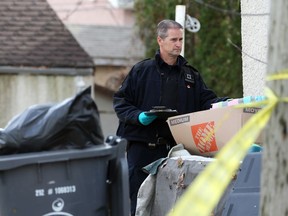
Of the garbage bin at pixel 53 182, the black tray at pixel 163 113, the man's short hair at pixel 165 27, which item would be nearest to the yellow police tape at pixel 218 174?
the garbage bin at pixel 53 182

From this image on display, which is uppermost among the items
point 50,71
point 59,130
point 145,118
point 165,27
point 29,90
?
point 165,27

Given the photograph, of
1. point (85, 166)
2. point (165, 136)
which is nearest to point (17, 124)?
point (85, 166)

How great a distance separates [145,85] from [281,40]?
129 inches

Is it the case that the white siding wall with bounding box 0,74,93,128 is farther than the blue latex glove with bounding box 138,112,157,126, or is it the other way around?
the white siding wall with bounding box 0,74,93,128

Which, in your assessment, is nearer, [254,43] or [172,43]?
[172,43]

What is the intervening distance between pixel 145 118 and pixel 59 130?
186cm

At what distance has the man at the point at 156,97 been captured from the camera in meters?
7.21

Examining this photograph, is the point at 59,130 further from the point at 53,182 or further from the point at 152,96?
the point at 152,96

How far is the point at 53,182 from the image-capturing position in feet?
16.7

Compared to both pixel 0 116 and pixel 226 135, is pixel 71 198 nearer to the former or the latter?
pixel 226 135

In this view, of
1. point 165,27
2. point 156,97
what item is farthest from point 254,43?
point 156,97

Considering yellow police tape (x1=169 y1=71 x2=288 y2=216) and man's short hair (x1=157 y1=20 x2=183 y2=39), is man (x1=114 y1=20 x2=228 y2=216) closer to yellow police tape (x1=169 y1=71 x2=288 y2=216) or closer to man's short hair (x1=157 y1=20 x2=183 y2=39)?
man's short hair (x1=157 y1=20 x2=183 y2=39)

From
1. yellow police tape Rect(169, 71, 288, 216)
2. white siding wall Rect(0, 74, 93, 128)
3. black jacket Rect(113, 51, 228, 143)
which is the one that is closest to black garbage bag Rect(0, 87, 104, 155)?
yellow police tape Rect(169, 71, 288, 216)

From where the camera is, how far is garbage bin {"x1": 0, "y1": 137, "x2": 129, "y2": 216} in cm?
505
